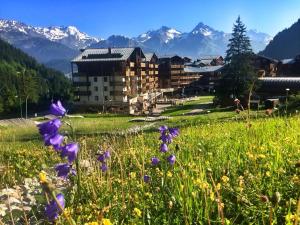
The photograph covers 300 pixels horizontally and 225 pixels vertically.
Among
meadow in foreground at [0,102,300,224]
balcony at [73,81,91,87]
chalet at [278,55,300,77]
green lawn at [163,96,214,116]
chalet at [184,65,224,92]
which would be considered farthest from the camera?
chalet at [184,65,224,92]

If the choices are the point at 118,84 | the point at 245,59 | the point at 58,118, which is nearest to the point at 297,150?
the point at 58,118

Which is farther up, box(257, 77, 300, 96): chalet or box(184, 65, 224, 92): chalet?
box(184, 65, 224, 92): chalet

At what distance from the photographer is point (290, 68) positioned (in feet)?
364

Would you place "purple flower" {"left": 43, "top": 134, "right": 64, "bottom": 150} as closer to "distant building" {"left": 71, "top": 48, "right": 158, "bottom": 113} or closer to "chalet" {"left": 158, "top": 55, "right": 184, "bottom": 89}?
"distant building" {"left": 71, "top": 48, "right": 158, "bottom": 113}

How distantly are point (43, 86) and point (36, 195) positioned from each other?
163180 millimetres

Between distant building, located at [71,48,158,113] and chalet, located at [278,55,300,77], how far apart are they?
3686cm

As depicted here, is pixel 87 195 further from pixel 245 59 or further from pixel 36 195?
pixel 245 59

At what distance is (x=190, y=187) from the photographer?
5.23 metres

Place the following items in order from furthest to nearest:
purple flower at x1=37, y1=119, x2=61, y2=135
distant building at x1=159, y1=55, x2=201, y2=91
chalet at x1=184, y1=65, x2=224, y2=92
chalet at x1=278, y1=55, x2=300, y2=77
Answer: chalet at x1=184, y1=65, x2=224, y2=92
distant building at x1=159, y1=55, x2=201, y2=91
chalet at x1=278, y1=55, x2=300, y2=77
purple flower at x1=37, y1=119, x2=61, y2=135

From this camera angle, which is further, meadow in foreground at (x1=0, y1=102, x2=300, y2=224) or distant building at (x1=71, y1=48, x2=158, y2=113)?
distant building at (x1=71, y1=48, x2=158, y2=113)

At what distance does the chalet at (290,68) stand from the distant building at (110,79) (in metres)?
36.9

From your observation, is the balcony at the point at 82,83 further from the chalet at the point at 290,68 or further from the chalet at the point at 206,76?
the chalet at the point at 290,68

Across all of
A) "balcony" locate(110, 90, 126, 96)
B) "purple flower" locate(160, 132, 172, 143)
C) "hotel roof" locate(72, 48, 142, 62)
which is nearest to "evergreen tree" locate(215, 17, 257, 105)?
"balcony" locate(110, 90, 126, 96)

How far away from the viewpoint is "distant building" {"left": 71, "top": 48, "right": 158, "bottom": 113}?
302ft
